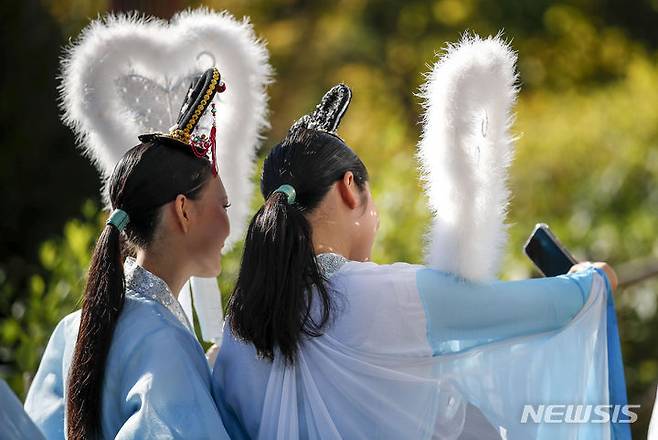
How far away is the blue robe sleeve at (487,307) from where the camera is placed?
224 centimetres

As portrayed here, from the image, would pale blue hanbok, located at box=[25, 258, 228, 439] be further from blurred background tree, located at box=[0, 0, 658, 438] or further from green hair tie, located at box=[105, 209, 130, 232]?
blurred background tree, located at box=[0, 0, 658, 438]

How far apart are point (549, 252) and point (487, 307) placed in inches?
16.5

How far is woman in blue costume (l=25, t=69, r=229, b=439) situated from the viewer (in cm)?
227

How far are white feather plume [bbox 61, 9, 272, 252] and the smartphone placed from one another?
2.76 feet

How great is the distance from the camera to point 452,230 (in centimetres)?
232

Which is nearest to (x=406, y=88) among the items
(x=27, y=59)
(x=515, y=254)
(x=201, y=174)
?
(x=27, y=59)

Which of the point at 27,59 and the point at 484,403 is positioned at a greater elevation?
the point at 27,59

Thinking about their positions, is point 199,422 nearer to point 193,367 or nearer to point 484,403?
point 193,367

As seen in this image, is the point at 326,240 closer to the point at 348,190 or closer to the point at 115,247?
the point at 348,190

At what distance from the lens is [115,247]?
237cm

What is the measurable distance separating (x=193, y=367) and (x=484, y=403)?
657mm

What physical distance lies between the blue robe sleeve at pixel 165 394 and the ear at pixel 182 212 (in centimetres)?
25

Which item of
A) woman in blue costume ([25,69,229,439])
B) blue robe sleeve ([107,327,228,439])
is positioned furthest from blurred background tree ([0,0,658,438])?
blue robe sleeve ([107,327,228,439])

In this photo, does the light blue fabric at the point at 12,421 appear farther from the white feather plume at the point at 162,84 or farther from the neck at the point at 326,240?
the white feather plume at the point at 162,84
